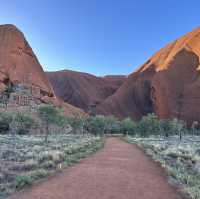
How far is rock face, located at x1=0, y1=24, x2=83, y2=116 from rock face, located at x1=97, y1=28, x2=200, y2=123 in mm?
28008

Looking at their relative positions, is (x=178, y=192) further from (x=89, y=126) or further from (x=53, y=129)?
(x=89, y=126)

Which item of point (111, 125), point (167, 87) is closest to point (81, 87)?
point (167, 87)

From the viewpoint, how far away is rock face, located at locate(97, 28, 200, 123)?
9062 centimetres

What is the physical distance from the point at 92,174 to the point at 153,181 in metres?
2.48

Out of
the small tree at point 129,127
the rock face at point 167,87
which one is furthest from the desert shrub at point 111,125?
the rock face at point 167,87

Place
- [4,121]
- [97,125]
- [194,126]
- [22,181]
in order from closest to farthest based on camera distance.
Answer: [22,181] < [4,121] < [97,125] < [194,126]

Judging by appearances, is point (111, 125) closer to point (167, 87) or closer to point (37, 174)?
point (167, 87)

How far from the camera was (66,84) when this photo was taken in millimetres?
134625

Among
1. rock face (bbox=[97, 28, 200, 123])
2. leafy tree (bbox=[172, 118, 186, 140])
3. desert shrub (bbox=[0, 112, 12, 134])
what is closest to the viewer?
leafy tree (bbox=[172, 118, 186, 140])

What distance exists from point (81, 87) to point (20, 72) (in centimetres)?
4976

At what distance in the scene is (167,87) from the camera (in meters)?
95.9

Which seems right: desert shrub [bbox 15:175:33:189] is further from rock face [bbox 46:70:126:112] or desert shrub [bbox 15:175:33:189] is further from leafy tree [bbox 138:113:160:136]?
rock face [bbox 46:70:126:112]

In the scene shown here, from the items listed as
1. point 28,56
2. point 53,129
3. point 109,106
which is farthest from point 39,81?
point 109,106

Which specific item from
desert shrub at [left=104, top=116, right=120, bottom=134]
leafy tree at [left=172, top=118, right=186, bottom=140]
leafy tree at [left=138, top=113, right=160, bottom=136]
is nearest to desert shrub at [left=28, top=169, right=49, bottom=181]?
leafy tree at [left=172, top=118, right=186, bottom=140]
